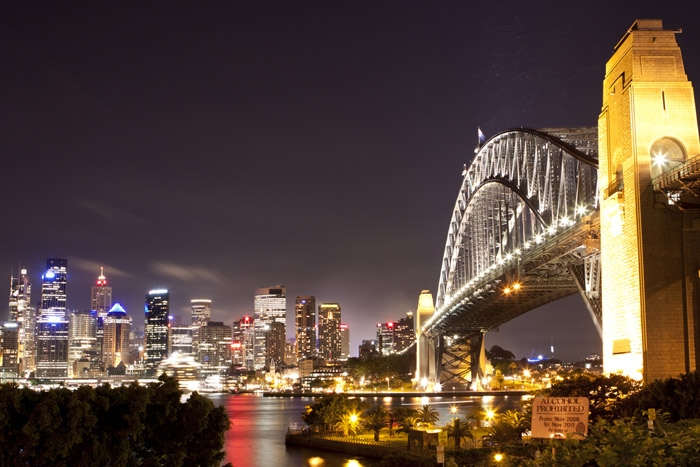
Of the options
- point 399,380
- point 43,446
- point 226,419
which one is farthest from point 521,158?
→ point 399,380

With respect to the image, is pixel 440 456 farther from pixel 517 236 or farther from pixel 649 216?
pixel 517 236

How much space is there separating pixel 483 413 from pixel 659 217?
26367 millimetres

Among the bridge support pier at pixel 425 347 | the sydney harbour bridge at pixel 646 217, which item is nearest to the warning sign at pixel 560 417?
the sydney harbour bridge at pixel 646 217

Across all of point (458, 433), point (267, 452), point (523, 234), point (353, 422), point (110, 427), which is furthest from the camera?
point (523, 234)

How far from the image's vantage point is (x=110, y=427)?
25719 millimetres

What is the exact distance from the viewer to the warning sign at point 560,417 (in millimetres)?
13188

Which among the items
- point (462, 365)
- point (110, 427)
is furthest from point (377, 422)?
point (462, 365)

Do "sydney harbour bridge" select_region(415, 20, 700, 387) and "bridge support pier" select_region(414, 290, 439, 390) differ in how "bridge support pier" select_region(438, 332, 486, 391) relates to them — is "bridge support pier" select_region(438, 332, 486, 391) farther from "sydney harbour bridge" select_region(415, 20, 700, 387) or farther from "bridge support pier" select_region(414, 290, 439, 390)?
"sydney harbour bridge" select_region(415, 20, 700, 387)

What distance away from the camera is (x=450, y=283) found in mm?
105125

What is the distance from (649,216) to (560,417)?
801 inches

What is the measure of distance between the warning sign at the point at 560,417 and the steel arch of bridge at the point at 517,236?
96.9ft

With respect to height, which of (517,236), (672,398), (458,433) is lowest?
(458,433)

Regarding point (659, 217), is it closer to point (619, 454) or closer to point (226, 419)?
point (226, 419)

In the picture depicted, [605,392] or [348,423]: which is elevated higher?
[605,392]
